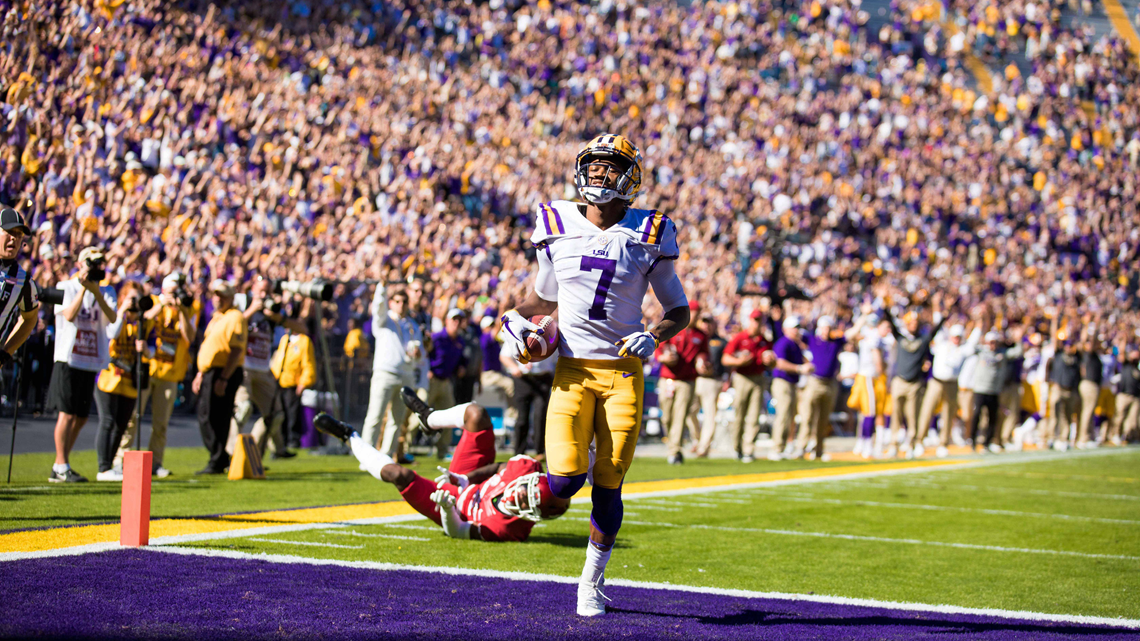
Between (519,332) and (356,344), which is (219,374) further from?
(519,332)

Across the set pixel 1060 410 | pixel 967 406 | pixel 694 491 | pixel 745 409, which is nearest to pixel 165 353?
pixel 694 491

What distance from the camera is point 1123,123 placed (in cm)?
3416

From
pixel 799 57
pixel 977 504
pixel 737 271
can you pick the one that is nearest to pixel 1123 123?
pixel 799 57

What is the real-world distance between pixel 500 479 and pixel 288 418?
7.76 meters

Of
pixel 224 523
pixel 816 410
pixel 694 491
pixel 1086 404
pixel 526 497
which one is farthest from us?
pixel 1086 404

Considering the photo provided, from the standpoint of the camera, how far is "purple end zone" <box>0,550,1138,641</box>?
12.8ft

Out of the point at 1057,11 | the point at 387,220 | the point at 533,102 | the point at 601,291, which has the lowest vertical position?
the point at 601,291

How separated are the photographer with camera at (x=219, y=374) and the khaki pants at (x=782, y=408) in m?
7.52

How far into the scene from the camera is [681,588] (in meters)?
5.39

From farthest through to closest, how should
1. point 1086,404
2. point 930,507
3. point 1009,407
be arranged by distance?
point 1086,404, point 1009,407, point 930,507

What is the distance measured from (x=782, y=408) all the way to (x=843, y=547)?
806 centimetres

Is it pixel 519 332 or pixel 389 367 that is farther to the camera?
pixel 389 367

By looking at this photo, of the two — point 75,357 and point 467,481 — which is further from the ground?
point 75,357

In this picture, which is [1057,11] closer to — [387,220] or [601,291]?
[387,220]
